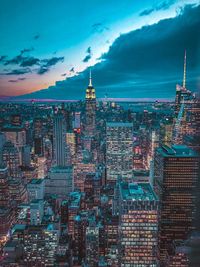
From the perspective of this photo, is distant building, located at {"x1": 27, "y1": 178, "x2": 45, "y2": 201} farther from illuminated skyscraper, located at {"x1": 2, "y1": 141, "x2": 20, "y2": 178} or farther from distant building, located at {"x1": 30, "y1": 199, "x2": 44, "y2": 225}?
distant building, located at {"x1": 30, "y1": 199, "x2": 44, "y2": 225}

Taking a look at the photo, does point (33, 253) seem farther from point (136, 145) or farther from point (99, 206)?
point (136, 145)

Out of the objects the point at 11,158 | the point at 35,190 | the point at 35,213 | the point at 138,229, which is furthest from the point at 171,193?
the point at 11,158

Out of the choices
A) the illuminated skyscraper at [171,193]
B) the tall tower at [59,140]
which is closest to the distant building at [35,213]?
the illuminated skyscraper at [171,193]

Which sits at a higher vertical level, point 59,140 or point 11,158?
point 59,140

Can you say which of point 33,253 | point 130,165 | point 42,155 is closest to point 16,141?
point 42,155

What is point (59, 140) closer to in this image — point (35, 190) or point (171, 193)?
point (35, 190)

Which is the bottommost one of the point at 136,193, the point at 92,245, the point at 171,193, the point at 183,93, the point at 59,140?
the point at 92,245
